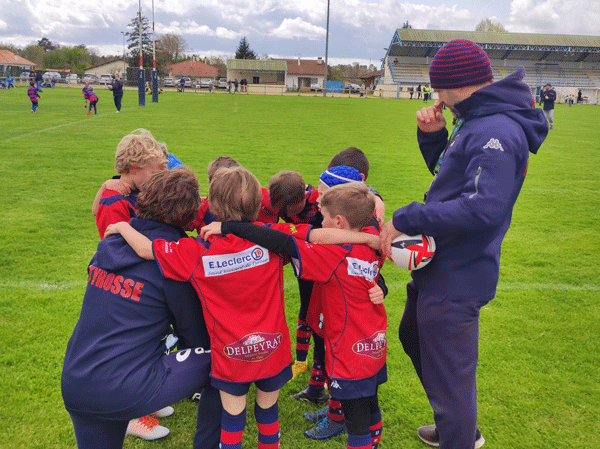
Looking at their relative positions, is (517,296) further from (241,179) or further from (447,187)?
(241,179)

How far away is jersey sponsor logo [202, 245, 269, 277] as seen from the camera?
2.18 meters

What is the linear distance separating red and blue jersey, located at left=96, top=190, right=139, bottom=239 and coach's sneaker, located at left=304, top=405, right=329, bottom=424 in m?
1.68

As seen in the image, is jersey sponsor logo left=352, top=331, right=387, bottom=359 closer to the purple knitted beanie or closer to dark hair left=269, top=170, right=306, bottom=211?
dark hair left=269, top=170, right=306, bottom=211

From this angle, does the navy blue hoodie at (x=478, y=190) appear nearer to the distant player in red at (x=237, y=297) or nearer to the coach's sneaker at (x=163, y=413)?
the distant player in red at (x=237, y=297)

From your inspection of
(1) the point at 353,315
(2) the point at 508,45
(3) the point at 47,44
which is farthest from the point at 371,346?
(3) the point at 47,44

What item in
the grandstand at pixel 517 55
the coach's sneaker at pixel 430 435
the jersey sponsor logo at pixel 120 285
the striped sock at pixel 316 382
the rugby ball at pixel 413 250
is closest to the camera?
the jersey sponsor logo at pixel 120 285

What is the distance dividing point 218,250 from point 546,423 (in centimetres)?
244

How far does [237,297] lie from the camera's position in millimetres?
2240

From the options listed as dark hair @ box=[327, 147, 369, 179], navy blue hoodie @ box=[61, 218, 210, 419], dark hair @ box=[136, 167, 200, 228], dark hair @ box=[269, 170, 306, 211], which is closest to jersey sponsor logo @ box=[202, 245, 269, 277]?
navy blue hoodie @ box=[61, 218, 210, 419]

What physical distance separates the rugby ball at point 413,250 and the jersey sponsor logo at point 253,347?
0.72 m

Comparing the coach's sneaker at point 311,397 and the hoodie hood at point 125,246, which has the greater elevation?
the hoodie hood at point 125,246

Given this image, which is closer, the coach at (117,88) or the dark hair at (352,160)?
the dark hair at (352,160)

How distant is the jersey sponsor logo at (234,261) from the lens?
218cm

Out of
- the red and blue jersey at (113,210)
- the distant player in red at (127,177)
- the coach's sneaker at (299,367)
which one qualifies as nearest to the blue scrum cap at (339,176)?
the distant player in red at (127,177)
